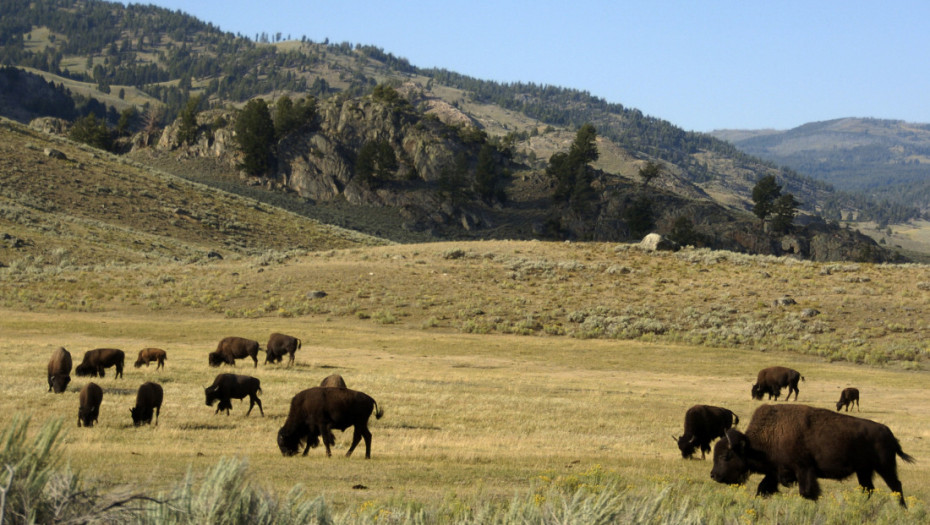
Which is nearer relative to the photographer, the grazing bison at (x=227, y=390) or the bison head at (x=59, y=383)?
the grazing bison at (x=227, y=390)

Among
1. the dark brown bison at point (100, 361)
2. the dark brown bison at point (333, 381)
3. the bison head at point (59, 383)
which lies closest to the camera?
the dark brown bison at point (333, 381)

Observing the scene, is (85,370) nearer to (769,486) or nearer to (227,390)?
(227,390)

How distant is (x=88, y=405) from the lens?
1702cm

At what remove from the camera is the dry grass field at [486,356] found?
13.2m

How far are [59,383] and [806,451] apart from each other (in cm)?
1789

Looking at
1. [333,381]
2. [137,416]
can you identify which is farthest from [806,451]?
[137,416]

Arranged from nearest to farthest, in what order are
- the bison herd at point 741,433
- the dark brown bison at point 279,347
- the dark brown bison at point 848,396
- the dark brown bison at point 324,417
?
the bison herd at point 741,433, the dark brown bison at point 324,417, the dark brown bison at point 848,396, the dark brown bison at point 279,347

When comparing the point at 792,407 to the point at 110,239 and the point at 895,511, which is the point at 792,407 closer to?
the point at 895,511

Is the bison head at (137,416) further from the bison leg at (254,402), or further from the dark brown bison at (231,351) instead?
the dark brown bison at (231,351)

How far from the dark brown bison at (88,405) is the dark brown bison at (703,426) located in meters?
12.4

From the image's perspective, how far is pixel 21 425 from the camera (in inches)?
232

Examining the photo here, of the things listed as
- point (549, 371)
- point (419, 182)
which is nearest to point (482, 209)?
point (419, 182)

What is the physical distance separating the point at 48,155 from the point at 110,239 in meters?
26.9

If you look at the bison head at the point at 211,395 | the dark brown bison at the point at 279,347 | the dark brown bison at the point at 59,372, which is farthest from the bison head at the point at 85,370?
the bison head at the point at 211,395
